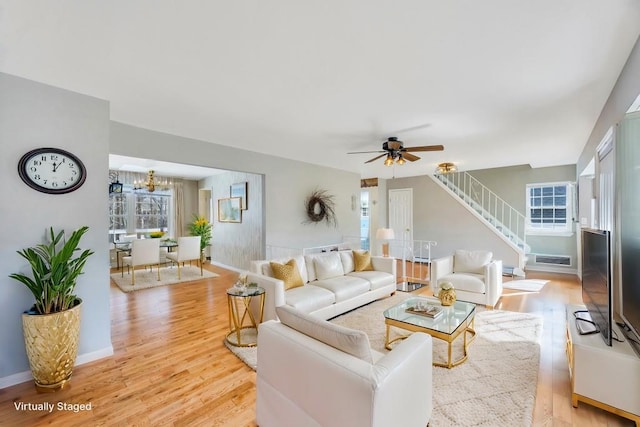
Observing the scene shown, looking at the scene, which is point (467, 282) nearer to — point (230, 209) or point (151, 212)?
point (230, 209)

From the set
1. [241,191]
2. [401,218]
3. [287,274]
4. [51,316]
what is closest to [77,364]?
[51,316]

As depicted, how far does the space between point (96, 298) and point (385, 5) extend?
139 inches

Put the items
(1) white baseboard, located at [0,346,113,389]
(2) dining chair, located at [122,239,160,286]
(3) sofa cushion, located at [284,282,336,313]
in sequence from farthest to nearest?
(2) dining chair, located at [122,239,160,286], (3) sofa cushion, located at [284,282,336,313], (1) white baseboard, located at [0,346,113,389]

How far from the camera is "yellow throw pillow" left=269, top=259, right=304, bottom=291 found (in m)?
3.51

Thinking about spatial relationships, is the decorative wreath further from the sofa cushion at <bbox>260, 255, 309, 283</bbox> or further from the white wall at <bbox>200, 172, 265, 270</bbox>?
the sofa cushion at <bbox>260, 255, 309, 283</bbox>

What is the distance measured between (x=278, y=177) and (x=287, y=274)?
2439 mm

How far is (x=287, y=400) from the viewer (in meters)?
1.63

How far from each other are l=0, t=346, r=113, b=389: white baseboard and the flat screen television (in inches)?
A: 171

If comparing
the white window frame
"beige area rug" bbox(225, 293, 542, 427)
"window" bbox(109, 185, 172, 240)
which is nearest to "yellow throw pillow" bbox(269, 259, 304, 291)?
"beige area rug" bbox(225, 293, 542, 427)

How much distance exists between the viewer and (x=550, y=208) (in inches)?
269

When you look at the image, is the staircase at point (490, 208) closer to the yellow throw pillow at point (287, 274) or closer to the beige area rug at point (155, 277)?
the yellow throw pillow at point (287, 274)

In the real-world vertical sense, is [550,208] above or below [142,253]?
above

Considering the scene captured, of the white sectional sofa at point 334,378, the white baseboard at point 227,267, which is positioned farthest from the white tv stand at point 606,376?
the white baseboard at point 227,267

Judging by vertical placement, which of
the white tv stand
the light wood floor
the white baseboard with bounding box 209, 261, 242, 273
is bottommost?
the light wood floor
